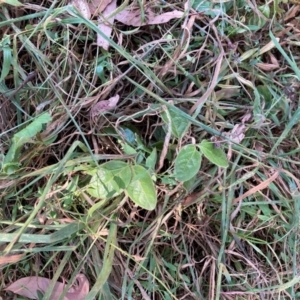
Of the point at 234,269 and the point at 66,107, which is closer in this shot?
the point at 66,107

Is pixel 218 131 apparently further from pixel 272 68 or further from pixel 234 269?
pixel 234 269

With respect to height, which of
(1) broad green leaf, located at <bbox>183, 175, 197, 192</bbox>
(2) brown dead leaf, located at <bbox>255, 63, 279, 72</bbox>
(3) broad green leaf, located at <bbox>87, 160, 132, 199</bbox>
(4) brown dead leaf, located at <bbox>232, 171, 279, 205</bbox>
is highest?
(2) brown dead leaf, located at <bbox>255, 63, 279, 72</bbox>

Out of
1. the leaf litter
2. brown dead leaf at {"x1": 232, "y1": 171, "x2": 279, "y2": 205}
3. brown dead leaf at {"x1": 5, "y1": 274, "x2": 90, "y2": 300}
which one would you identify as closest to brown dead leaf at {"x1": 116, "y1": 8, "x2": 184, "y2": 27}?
the leaf litter

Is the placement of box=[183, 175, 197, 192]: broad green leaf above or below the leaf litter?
below

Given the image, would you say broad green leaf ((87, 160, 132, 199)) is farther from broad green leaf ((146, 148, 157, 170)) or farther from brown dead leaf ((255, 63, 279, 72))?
brown dead leaf ((255, 63, 279, 72))

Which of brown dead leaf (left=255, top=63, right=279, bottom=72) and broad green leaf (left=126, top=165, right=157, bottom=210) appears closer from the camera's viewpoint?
broad green leaf (left=126, top=165, right=157, bottom=210)

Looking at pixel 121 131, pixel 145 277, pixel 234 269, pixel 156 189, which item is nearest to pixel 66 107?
pixel 121 131

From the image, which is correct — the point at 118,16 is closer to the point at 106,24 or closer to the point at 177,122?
the point at 106,24

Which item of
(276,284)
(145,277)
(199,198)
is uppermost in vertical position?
(199,198)

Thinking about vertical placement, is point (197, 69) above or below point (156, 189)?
above
